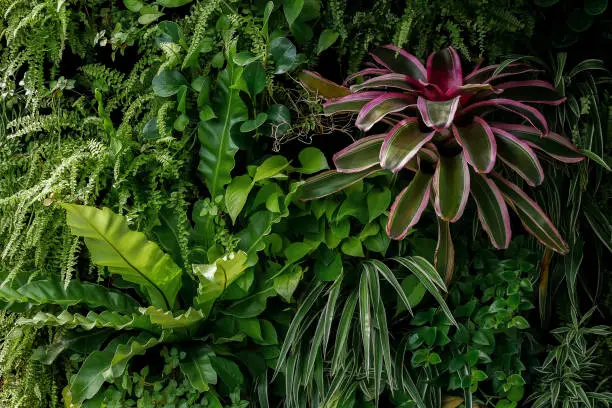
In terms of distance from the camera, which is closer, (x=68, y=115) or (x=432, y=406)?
(x=432, y=406)

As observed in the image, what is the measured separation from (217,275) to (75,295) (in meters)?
0.50

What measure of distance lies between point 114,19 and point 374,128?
3.17 feet

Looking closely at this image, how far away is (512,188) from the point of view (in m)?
1.80

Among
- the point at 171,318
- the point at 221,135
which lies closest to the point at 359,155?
the point at 221,135

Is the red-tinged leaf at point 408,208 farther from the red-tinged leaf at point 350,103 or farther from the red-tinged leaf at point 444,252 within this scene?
the red-tinged leaf at point 350,103

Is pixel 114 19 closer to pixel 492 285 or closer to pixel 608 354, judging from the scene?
pixel 492 285

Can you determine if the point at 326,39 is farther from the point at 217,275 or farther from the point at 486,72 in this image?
the point at 217,275

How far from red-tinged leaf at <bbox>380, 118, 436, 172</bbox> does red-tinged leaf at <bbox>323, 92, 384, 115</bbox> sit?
0.17 m

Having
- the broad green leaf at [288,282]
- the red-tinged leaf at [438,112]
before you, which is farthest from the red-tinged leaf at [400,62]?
the broad green leaf at [288,282]

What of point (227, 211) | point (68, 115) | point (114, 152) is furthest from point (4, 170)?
point (227, 211)

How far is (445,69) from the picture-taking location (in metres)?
1.84

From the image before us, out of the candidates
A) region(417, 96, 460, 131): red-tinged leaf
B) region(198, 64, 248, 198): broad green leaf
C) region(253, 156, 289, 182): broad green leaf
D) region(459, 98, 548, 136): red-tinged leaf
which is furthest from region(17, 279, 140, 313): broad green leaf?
region(459, 98, 548, 136): red-tinged leaf

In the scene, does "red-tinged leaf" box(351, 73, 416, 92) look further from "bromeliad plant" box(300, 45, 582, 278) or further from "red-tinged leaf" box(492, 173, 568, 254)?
"red-tinged leaf" box(492, 173, 568, 254)

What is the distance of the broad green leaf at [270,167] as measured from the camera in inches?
72.8
